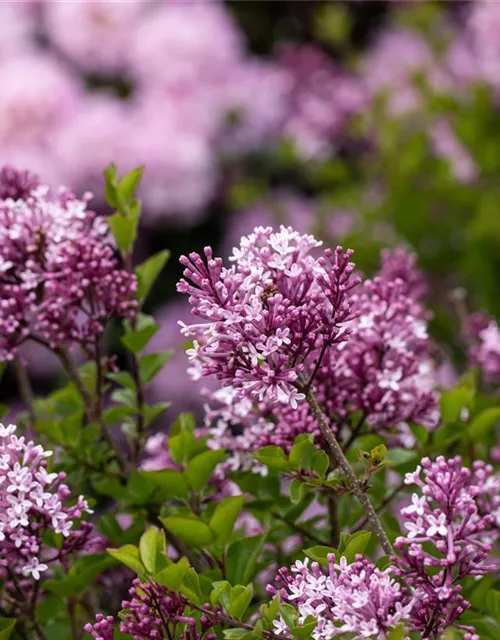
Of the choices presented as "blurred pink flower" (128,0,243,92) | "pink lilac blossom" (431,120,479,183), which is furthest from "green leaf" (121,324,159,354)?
"blurred pink flower" (128,0,243,92)

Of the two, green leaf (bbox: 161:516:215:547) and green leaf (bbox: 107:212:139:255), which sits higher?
green leaf (bbox: 107:212:139:255)

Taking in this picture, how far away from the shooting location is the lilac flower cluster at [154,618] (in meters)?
0.49

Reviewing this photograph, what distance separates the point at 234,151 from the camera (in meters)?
1.88

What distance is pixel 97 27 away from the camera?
6.17ft

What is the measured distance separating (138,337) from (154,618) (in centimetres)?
22

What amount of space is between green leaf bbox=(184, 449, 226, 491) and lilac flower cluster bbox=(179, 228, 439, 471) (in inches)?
1.0

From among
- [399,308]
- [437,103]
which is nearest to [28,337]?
[399,308]

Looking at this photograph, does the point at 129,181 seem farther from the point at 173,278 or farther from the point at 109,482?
the point at 173,278

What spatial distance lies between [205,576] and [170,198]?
1209 millimetres

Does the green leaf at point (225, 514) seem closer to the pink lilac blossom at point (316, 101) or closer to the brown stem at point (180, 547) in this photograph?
the brown stem at point (180, 547)

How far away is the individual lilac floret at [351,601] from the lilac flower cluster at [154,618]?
0.04 metres

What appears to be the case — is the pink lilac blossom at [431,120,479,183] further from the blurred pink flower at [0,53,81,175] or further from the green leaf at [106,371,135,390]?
the green leaf at [106,371,135,390]

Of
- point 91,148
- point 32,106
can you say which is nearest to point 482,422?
point 91,148

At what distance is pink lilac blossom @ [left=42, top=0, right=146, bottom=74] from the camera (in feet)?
6.16
